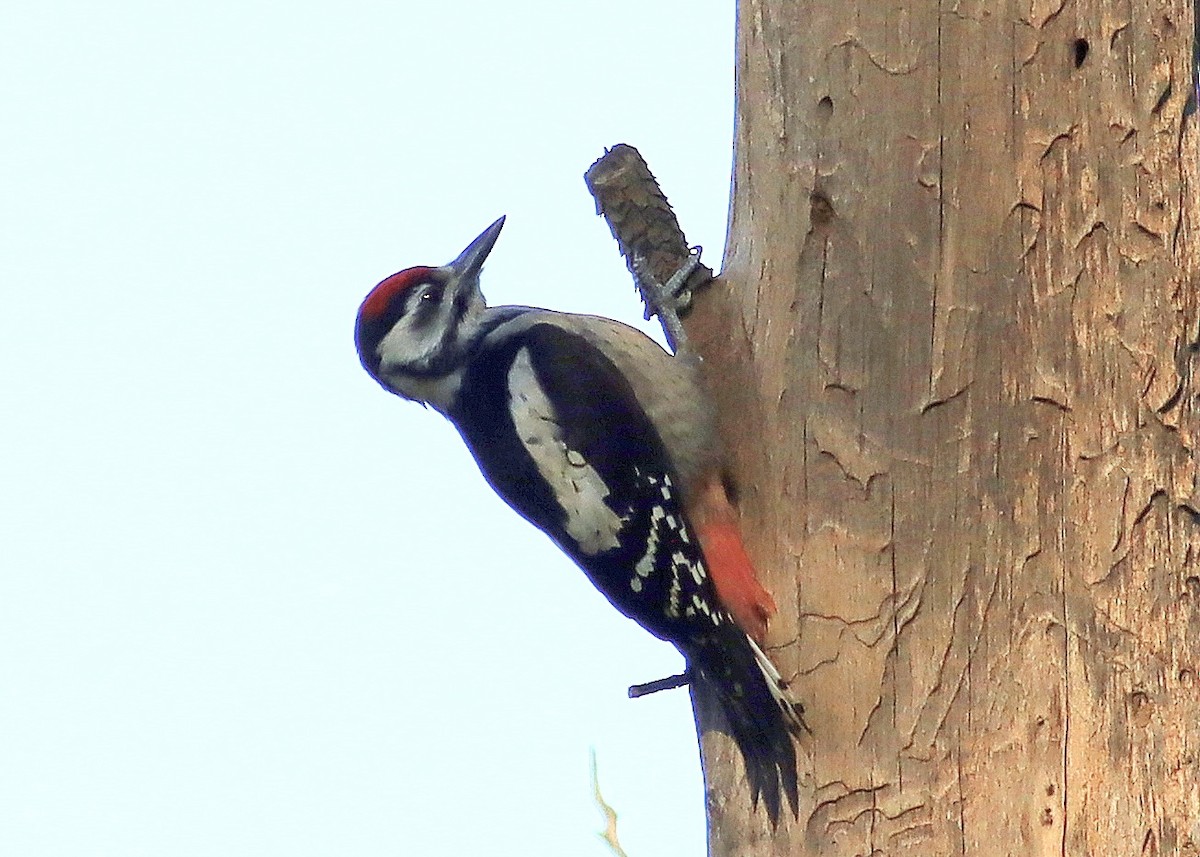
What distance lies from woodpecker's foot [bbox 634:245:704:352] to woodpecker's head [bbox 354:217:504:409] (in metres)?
0.48

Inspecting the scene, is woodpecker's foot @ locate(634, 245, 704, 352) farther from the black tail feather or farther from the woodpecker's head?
the black tail feather

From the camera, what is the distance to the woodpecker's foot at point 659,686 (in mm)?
2908

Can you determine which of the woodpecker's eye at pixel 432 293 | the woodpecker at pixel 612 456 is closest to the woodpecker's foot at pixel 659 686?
the woodpecker at pixel 612 456

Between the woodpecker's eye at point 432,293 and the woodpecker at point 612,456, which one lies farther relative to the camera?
the woodpecker's eye at point 432,293

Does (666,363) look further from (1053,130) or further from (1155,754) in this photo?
(1155,754)

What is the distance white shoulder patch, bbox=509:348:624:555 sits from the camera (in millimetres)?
3023

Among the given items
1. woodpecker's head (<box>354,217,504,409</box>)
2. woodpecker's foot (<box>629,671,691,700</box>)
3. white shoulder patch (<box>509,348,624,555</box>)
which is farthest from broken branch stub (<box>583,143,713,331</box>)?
woodpecker's foot (<box>629,671,691,700</box>)

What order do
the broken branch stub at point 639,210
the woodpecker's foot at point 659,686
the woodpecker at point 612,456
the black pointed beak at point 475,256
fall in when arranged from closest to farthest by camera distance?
the woodpecker at point 612,456 → the woodpecker's foot at point 659,686 → the broken branch stub at point 639,210 → the black pointed beak at point 475,256

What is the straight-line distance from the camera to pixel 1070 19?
2.55m

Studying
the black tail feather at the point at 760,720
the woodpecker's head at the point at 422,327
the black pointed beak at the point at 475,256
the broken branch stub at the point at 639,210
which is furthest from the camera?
the black pointed beak at the point at 475,256

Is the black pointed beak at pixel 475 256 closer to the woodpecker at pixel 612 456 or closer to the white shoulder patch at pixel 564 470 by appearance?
the woodpecker at pixel 612 456

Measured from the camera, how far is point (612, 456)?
3064 millimetres

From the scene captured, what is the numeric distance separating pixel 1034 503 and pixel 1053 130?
66 centimetres

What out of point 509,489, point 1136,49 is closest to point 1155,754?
point 1136,49
